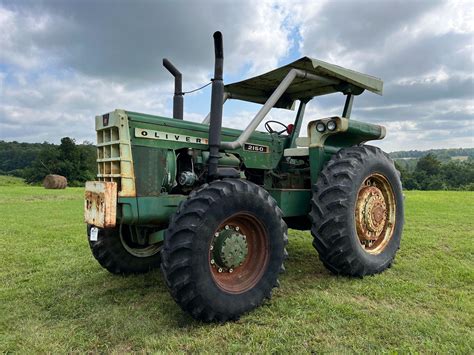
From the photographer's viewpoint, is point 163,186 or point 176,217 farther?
point 163,186

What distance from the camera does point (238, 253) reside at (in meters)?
3.29

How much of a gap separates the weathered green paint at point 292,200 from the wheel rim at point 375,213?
0.62 meters

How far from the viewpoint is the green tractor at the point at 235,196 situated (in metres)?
3.02

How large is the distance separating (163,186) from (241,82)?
227 centimetres

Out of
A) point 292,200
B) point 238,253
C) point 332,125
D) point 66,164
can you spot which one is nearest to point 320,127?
point 332,125

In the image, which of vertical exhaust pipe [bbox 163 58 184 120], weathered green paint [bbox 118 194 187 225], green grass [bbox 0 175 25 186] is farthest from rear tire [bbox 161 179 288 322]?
green grass [bbox 0 175 25 186]

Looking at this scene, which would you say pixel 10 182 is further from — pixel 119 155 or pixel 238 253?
pixel 238 253

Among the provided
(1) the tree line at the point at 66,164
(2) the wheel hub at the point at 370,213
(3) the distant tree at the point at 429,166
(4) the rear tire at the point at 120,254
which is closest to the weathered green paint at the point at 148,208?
(4) the rear tire at the point at 120,254

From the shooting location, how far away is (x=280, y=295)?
3604mm

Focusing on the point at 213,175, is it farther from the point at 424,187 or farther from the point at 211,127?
the point at 424,187

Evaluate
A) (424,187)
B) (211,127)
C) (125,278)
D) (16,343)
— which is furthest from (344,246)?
(424,187)

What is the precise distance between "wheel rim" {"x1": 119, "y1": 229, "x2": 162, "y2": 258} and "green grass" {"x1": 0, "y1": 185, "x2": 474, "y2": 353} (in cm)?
26

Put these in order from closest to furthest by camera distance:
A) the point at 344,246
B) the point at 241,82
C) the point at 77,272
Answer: the point at 344,246 → the point at 77,272 → the point at 241,82

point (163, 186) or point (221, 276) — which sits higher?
point (163, 186)
